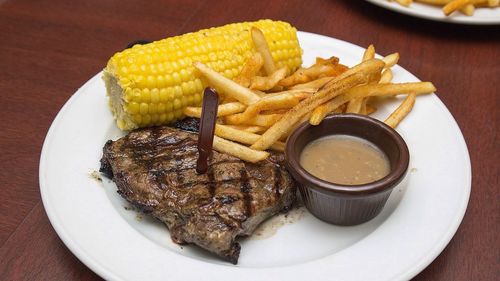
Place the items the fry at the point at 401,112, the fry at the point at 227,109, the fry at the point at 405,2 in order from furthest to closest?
the fry at the point at 405,2 < the fry at the point at 401,112 < the fry at the point at 227,109

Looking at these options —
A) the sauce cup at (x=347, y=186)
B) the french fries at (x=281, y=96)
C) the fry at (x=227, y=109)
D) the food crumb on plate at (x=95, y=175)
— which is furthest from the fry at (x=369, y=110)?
the food crumb on plate at (x=95, y=175)

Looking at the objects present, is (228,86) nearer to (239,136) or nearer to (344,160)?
(239,136)

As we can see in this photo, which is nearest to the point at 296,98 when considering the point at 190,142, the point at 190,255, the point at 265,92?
the point at 265,92

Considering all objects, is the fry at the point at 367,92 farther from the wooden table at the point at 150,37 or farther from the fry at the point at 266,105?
the wooden table at the point at 150,37

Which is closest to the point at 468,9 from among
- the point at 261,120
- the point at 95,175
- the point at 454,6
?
the point at 454,6

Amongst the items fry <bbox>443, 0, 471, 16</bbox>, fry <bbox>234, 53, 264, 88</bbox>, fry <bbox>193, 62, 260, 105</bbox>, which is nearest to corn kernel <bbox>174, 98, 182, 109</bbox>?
fry <bbox>193, 62, 260, 105</bbox>

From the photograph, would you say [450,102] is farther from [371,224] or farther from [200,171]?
[200,171]
